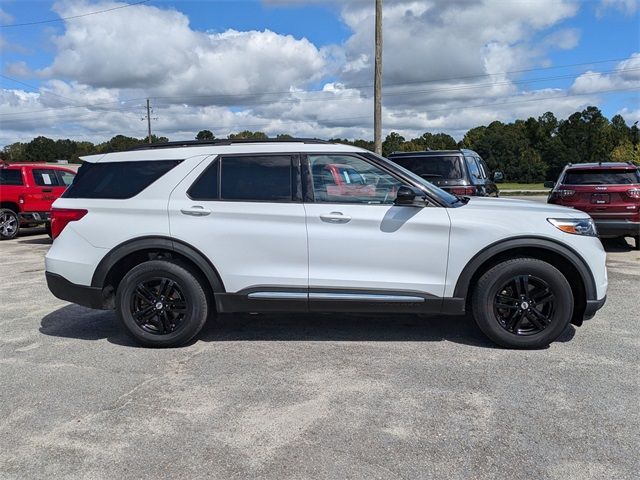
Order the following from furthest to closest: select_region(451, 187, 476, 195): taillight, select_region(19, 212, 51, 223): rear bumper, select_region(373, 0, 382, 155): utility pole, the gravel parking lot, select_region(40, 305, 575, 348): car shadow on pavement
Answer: select_region(373, 0, 382, 155): utility pole
select_region(19, 212, 51, 223): rear bumper
select_region(451, 187, 476, 195): taillight
select_region(40, 305, 575, 348): car shadow on pavement
the gravel parking lot

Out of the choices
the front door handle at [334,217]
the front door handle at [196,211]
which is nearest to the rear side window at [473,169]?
the front door handle at [334,217]

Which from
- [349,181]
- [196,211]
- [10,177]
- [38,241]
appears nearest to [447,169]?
[349,181]

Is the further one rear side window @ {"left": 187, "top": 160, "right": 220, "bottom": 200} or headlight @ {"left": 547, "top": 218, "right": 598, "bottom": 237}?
rear side window @ {"left": 187, "top": 160, "right": 220, "bottom": 200}

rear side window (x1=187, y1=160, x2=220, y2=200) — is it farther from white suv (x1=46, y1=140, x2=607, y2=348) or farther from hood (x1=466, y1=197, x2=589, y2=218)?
hood (x1=466, y1=197, x2=589, y2=218)

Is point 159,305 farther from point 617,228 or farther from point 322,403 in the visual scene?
point 617,228

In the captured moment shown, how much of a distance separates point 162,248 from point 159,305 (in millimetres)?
516

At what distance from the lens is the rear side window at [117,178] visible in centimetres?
473

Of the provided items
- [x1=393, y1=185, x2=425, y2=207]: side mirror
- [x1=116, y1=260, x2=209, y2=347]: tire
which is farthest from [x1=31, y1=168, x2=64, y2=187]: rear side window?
[x1=393, y1=185, x2=425, y2=207]: side mirror

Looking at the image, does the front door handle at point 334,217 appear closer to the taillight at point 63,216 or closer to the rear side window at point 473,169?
the taillight at point 63,216

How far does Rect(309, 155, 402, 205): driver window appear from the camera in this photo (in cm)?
448

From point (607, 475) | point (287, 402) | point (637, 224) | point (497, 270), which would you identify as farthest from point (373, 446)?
point (637, 224)

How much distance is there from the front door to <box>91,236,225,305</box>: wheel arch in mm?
923

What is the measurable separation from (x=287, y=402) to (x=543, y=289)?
2388 millimetres

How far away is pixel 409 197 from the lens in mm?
4289
